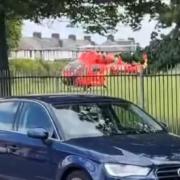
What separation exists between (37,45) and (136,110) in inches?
4226

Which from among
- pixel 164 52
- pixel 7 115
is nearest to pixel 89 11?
pixel 164 52

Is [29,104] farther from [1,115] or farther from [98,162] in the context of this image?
[98,162]

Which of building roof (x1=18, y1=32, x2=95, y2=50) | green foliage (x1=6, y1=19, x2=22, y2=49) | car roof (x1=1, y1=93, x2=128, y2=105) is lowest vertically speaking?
building roof (x1=18, y1=32, x2=95, y2=50)

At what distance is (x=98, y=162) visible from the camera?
7.66 m

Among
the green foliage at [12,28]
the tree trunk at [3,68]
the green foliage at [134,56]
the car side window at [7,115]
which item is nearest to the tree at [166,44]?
the green foliage at [134,56]

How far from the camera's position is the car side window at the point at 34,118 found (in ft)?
28.8

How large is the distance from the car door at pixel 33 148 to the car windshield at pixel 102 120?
23 centimetres

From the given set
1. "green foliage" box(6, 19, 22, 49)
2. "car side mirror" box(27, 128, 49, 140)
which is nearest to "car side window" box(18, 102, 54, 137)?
"car side mirror" box(27, 128, 49, 140)

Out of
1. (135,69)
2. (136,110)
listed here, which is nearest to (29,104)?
(136,110)

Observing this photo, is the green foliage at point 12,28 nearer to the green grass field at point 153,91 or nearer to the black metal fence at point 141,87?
the black metal fence at point 141,87

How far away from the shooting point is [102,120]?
29.3ft

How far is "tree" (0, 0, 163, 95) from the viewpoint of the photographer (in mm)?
16000

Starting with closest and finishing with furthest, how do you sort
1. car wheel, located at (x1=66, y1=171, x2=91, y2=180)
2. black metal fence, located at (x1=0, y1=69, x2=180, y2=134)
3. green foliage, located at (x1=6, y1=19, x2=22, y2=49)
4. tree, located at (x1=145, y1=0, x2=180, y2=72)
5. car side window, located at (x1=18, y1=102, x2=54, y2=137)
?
car wheel, located at (x1=66, y1=171, x2=91, y2=180)
car side window, located at (x1=18, y1=102, x2=54, y2=137)
tree, located at (x1=145, y1=0, x2=180, y2=72)
black metal fence, located at (x1=0, y1=69, x2=180, y2=134)
green foliage, located at (x1=6, y1=19, x2=22, y2=49)

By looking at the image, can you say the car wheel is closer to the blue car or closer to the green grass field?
the blue car
